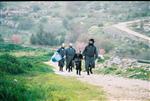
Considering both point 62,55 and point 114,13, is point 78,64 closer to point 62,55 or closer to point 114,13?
point 62,55

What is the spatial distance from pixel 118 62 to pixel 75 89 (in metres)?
10.1

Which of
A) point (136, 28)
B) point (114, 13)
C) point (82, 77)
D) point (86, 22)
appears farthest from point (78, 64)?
point (114, 13)

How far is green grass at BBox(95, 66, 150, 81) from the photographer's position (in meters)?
21.5

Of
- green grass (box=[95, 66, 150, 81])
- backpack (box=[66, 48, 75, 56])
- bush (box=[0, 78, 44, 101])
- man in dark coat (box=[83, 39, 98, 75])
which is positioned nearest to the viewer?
bush (box=[0, 78, 44, 101])

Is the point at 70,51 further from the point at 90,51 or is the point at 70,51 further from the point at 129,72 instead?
the point at 129,72

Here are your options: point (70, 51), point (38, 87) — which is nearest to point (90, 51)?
point (70, 51)

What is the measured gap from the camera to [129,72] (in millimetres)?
22609

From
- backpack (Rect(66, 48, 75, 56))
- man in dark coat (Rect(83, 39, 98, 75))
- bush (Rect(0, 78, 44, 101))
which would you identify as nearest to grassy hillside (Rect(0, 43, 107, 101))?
bush (Rect(0, 78, 44, 101))

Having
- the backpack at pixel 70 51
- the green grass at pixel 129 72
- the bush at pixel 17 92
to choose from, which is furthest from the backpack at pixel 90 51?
the bush at pixel 17 92

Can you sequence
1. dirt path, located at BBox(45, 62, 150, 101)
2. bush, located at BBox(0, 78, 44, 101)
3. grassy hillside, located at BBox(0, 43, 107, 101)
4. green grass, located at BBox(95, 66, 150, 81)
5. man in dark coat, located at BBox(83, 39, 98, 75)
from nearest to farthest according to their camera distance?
bush, located at BBox(0, 78, 44, 101), grassy hillside, located at BBox(0, 43, 107, 101), dirt path, located at BBox(45, 62, 150, 101), man in dark coat, located at BBox(83, 39, 98, 75), green grass, located at BBox(95, 66, 150, 81)

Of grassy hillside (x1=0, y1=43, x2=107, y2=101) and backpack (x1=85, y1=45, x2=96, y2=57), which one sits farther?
backpack (x1=85, y1=45, x2=96, y2=57)

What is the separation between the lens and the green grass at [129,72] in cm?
2152

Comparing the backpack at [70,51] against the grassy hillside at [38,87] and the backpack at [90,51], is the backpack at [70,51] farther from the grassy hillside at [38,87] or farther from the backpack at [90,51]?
the grassy hillside at [38,87]

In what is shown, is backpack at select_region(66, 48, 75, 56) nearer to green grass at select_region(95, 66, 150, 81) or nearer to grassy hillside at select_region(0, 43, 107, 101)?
grassy hillside at select_region(0, 43, 107, 101)
